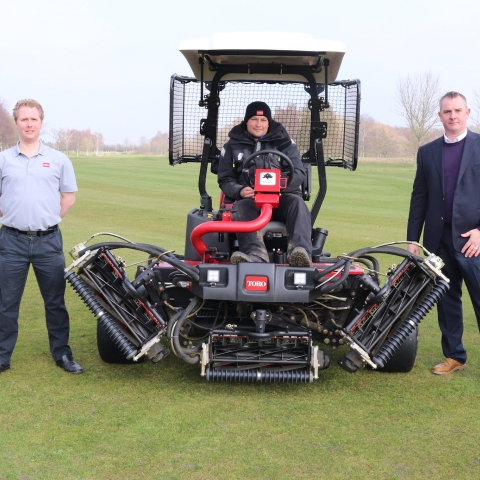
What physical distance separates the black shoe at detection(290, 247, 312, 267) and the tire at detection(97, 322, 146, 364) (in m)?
1.47

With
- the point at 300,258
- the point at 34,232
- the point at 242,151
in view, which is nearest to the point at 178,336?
the point at 300,258

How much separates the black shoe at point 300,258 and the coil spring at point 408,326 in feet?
2.47

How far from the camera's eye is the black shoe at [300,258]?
453 cm

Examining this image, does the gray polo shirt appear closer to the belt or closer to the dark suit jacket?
the belt

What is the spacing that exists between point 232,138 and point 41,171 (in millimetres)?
1467

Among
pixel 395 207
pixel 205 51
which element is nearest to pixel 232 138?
pixel 205 51

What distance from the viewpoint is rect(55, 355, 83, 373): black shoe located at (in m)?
5.01

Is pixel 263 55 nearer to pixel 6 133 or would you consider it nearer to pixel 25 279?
pixel 25 279

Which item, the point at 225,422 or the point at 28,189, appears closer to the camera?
the point at 225,422

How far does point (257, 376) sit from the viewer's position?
15.0 feet

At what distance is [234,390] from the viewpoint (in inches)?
187

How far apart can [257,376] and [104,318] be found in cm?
108

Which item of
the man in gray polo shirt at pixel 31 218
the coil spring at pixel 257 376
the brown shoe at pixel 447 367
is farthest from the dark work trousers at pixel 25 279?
the brown shoe at pixel 447 367

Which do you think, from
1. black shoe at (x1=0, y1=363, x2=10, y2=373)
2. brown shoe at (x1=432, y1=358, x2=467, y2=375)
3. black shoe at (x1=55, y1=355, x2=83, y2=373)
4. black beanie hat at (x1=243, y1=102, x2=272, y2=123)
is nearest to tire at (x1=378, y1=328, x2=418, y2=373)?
brown shoe at (x1=432, y1=358, x2=467, y2=375)
